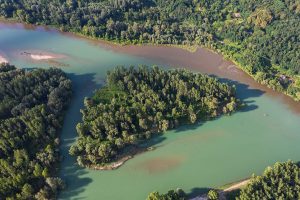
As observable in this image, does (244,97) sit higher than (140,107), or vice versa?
(140,107)

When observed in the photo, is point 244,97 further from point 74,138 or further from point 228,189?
point 74,138

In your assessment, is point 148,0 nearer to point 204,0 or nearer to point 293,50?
point 204,0

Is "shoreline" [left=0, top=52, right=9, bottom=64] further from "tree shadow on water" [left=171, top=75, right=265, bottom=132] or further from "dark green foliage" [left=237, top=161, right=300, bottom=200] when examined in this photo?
"dark green foliage" [left=237, top=161, right=300, bottom=200]

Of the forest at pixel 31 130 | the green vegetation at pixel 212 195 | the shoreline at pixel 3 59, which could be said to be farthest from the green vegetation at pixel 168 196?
the shoreline at pixel 3 59

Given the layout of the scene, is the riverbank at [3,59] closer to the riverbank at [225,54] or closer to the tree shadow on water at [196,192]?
the riverbank at [225,54]

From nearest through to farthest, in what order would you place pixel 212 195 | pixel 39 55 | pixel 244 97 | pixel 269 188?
pixel 269 188
pixel 212 195
pixel 244 97
pixel 39 55

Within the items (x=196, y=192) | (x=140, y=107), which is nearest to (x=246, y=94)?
(x=140, y=107)

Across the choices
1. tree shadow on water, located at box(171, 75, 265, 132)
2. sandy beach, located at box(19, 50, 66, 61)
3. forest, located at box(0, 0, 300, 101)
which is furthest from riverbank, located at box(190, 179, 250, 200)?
sandy beach, located at box(19, 50, 66, 61)
